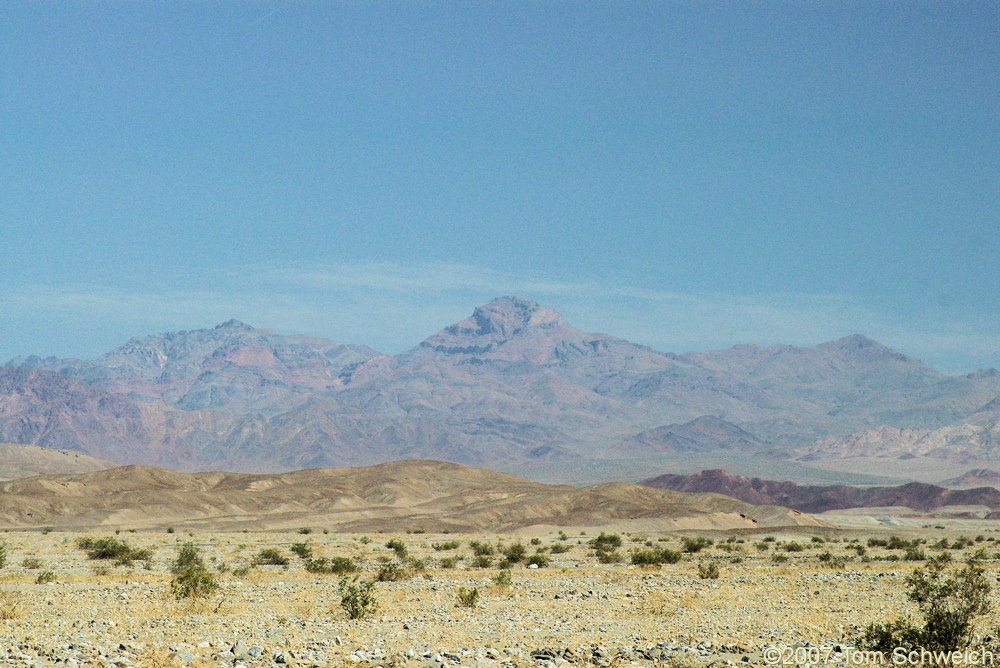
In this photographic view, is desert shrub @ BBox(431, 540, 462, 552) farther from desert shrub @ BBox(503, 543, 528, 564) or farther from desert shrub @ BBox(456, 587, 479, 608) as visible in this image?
desert shrub @ BBox(456, 587, 479, 608)

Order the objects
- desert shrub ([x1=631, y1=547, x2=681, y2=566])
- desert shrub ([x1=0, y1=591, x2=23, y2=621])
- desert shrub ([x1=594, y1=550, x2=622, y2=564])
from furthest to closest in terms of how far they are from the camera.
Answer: desert shrub ([x1=594, y1=550, x2=622, y2=564]) < desert shrub ([x1=631, y1=547, x2=681, y2=566]) < desert shrub ([x1=0, y1=591, x2=23, y2=621])

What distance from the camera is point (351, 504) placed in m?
130

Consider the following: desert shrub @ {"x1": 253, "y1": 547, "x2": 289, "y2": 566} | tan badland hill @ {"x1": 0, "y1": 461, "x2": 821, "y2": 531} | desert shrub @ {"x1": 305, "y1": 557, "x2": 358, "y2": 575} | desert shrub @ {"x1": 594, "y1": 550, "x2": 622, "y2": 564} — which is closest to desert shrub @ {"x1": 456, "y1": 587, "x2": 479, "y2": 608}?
desert shrub @ {"x1": 305, "y1": 557, "x2": 358, "y2": 575}

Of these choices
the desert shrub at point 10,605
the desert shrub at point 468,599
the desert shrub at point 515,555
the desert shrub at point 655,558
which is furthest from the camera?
the desert shrub at point 515,555

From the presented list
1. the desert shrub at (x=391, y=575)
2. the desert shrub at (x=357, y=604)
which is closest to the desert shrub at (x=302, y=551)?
the desert shrub at (x=391, y=575)

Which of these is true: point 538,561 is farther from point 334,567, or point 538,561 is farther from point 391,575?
point 391,575

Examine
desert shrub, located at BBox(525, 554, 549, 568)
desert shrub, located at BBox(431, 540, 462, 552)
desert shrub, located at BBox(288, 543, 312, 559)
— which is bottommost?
desert shrub, located at BBox(431, 540, 462, 552)

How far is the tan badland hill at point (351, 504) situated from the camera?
103625mm

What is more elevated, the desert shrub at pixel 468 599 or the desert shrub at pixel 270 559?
the desert shrub at pixel 468 599

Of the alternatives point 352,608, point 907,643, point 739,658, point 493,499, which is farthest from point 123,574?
point 493,499

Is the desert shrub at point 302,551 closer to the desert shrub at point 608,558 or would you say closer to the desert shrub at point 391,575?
the desert shrub at point 391,575

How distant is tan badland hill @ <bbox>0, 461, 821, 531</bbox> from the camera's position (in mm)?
103625

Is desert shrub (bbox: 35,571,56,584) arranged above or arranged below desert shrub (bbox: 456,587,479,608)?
below

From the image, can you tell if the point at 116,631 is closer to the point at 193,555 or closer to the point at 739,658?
the point at 739,658
